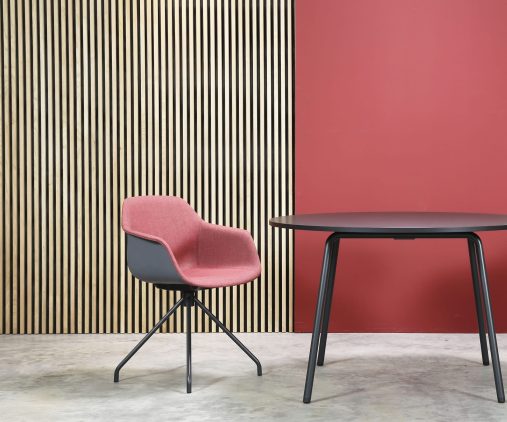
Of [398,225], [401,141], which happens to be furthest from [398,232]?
[401,141]

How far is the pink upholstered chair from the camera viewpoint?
331 centimetres

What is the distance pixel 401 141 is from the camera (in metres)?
4.77

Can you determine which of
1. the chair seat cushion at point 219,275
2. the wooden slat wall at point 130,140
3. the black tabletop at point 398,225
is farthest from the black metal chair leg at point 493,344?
the wooden slat wall at point 130,140

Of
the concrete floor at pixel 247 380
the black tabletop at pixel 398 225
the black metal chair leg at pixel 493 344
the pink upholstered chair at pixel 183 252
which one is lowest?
the concrete floor at pixel 247 380

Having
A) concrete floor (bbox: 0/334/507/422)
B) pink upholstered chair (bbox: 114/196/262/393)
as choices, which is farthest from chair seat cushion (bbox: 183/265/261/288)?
concrete floor (bbox: 0/334/507/422)

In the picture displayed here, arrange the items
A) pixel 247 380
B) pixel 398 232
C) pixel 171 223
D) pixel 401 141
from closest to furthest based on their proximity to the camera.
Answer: pixel 398 232
pixel 247 380
pixel 171 223
pixel 401 141

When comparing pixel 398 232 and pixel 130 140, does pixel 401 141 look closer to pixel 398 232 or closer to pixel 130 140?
pixel 130 140

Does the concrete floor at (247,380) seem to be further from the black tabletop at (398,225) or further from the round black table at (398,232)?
the black tabletop at (398,225)

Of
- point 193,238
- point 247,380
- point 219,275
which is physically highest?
point 193,238

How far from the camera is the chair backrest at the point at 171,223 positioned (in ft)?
12.1

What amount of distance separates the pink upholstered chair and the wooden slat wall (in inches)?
36.1

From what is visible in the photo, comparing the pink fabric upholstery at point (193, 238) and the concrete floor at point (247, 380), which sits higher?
the pink fabric upholstery at point (193, 238)

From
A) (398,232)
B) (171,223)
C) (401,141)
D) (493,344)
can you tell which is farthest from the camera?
(401,141)

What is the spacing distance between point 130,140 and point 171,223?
3.91ft
